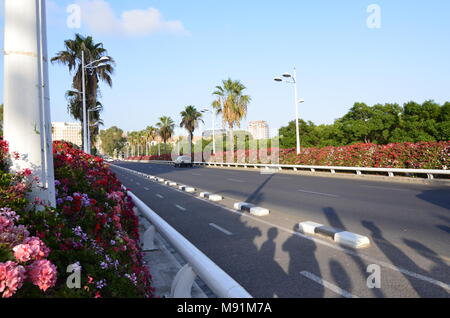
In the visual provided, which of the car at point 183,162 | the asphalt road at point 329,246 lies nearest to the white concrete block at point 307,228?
the asphalt road at point 329,246

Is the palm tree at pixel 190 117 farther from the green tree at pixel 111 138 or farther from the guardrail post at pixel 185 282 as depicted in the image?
the green tree at pixel 111 138

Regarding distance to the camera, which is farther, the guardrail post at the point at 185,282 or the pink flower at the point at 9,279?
the guardrail post at the point at 185,282

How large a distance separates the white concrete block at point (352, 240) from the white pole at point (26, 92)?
508cm

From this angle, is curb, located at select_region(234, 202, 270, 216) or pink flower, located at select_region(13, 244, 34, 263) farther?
curb, located at select_region(234, 202, 270, 216)

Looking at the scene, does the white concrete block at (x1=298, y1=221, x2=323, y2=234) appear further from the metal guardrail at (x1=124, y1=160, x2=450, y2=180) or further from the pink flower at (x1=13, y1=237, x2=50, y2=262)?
the metal guardrail at (x1=124, y1=160, x2=450, y2=180)

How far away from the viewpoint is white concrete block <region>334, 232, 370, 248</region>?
19.6 ft

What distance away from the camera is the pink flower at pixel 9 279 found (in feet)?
6.11

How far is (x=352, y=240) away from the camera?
602 centimetres

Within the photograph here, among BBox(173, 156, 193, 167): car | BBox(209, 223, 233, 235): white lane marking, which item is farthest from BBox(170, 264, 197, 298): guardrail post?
BBox(173, 156, 193, 167): car

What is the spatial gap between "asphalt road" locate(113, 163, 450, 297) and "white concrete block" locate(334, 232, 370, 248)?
0.60 ft

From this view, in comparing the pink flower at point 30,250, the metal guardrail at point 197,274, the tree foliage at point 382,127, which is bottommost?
the metal guardrail at point 197,274
